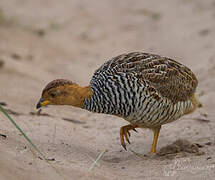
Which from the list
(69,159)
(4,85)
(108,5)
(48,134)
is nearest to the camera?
(69,159)

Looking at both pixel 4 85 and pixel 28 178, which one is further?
pixel 4 85

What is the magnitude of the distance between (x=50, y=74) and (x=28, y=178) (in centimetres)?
672

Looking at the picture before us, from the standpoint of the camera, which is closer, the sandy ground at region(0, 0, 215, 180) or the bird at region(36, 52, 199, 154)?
the sandy ground at region(0, 0, 215, 180)

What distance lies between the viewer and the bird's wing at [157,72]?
6.35 m

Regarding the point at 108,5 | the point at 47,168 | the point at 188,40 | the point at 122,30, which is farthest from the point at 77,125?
the point at 108,5

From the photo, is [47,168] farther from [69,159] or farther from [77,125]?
[77,125]

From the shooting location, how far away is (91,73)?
11289mm

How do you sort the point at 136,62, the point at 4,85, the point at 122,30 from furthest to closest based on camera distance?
the point at 122,30 < the point at 4,85 < the point at 136,62

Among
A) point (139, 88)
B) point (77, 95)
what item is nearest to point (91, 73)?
point (77, 95)

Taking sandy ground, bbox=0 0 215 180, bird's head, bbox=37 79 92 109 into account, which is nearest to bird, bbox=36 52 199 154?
bird's head, bbox=37 79 92 109

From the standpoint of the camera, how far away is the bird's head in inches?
251

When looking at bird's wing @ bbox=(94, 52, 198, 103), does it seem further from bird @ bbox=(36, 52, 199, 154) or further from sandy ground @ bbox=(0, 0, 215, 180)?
sandy ground @ bbox=(0, 0, 215, 180)

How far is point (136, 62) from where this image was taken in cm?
646

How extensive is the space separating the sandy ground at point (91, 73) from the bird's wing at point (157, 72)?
710 millimetres
